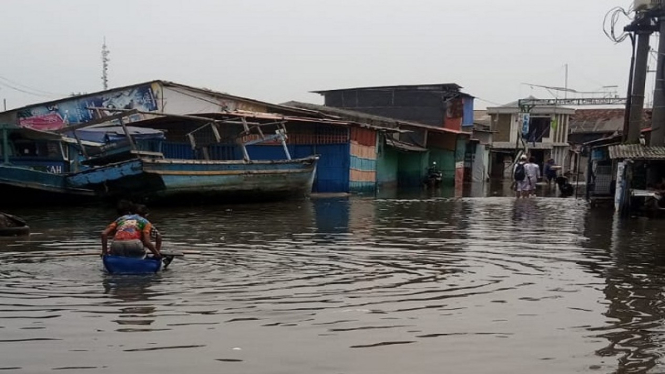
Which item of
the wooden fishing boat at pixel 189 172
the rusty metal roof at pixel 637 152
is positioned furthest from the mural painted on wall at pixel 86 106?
the rusty metal roof at pixel 637 152

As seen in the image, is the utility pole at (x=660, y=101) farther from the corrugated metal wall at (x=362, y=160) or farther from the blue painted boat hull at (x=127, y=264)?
the blue painted boat hull at (x=127, y=264)

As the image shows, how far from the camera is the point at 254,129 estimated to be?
81.5 feet

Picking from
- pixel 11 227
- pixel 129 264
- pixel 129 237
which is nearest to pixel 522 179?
pixel 11 227

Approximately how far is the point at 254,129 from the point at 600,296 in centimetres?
1862

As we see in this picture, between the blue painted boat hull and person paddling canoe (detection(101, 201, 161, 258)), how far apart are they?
0.10 meters

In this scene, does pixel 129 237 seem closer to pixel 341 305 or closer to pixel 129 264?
pixel 129 264

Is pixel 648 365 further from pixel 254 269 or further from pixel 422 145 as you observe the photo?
pixel 422 145

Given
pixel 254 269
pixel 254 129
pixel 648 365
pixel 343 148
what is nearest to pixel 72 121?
pixel 254 129

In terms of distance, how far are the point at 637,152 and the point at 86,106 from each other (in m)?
19.6

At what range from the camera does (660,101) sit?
67.2 ft

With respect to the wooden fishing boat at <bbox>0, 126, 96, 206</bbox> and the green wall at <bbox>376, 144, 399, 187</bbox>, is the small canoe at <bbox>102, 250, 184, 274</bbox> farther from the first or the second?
the green wall at <bbox>376, 144, 399, 187</bbox>

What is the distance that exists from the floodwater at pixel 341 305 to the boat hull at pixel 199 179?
5.39 meters

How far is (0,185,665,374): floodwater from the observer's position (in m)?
5.02

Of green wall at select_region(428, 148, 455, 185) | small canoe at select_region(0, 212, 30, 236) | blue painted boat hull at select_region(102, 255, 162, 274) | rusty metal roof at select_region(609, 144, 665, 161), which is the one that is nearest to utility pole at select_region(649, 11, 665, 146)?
rusty metal roof at select_region(609, 144, 665, 161)
